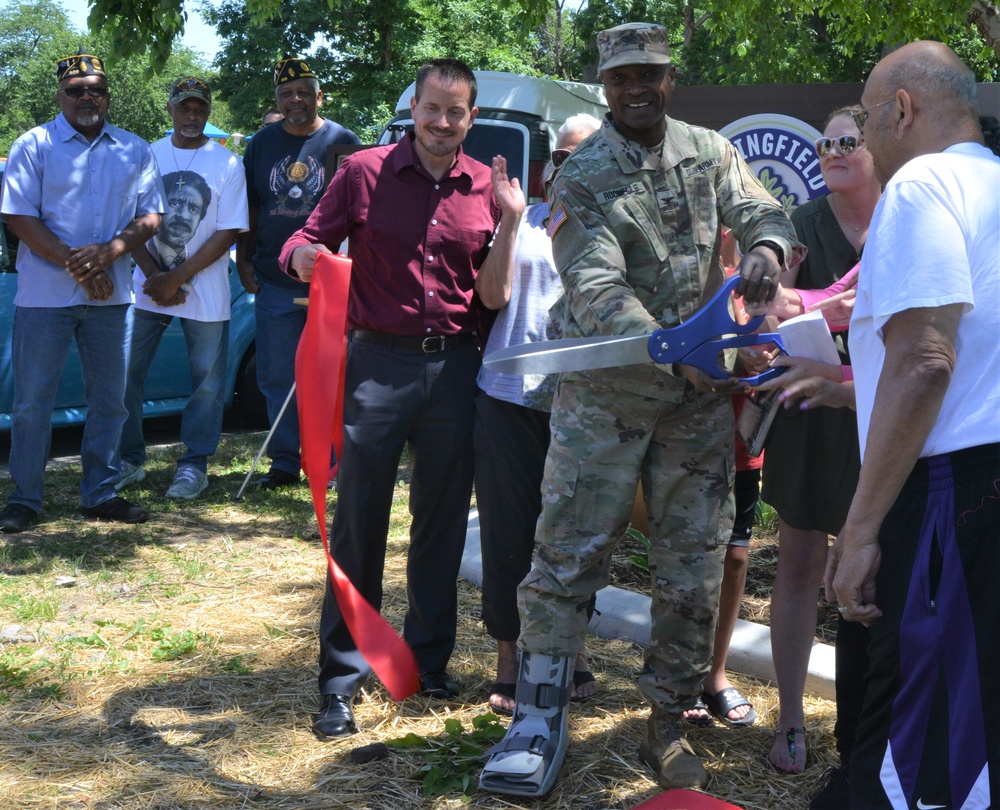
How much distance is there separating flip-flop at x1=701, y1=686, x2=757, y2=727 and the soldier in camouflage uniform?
0.47m

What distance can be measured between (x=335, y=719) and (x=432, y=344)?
1.30 meters

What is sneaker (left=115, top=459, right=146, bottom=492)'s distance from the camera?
7.05 meters

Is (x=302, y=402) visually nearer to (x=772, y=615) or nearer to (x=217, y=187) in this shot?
(x=772, y=615)

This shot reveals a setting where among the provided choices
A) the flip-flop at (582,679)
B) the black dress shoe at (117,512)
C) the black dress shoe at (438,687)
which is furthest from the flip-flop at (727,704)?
the black dress shoe at (117,512)

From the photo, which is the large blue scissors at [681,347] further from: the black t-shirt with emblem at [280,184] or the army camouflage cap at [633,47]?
the black t-shirt with emblem at [280,184]

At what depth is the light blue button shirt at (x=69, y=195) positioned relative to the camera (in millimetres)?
6078

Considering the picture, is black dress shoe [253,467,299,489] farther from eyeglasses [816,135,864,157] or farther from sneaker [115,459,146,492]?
eyeglasses [816,135,864,157]

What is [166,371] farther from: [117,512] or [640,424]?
[640,424]

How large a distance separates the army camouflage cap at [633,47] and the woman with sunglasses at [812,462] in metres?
0.62

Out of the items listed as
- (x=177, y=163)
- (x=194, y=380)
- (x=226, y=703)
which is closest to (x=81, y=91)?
(x=177, y=163)

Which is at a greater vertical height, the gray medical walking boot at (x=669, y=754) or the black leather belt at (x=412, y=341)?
the black leather belt at (x=412, y=341)

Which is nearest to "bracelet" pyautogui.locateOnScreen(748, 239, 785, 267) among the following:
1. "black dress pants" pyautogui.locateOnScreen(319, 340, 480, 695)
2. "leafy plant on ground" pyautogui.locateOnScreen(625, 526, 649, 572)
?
"black dress pants" pyautogui.locateOnScreen(319, 340, 480, 695)

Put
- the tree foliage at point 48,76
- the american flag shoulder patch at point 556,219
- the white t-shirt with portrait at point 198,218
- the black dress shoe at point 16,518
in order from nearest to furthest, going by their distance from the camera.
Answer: the american flag shoulder patch at point 556,219 → the black dress shoe at point 16,518 → the white t-shirt with portrait at point 198,218 → the tree foliage at point 48,76

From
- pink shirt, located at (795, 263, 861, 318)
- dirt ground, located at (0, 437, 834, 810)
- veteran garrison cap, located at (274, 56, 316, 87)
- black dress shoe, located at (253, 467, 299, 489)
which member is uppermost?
veteran garrison cap, located at (274, 56, 316, 87)
